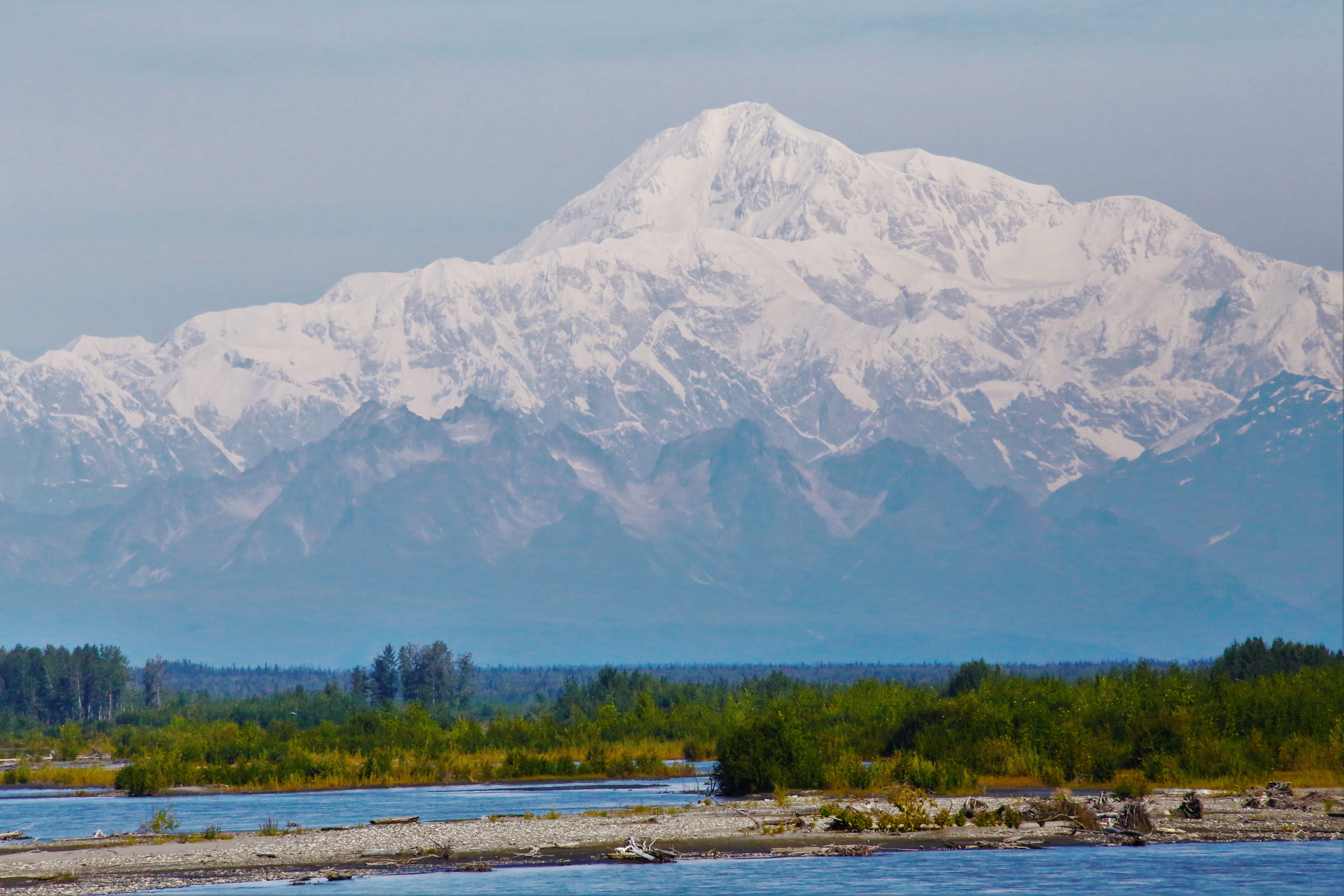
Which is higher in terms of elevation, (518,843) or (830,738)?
(830,738)

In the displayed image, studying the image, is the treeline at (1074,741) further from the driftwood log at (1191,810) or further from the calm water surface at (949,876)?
the calm water surface at (949,876)

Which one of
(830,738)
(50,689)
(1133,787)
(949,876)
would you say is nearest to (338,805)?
(830,738)

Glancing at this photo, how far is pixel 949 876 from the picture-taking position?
51.7 m

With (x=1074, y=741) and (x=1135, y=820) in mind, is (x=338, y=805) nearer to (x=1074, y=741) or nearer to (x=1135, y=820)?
(x=1074, y=741)

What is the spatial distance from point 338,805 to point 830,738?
996 inches

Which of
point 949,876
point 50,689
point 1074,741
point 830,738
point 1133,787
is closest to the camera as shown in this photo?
point 949,876

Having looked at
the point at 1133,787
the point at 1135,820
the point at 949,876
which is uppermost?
the point at 1133,787

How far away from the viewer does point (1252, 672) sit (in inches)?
4929

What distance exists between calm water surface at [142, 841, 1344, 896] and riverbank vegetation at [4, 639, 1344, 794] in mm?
13613

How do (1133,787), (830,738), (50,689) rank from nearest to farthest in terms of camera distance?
(1133,787), (830,738), (50,689)

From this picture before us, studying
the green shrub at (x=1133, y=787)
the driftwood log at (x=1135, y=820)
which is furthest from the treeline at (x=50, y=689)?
the driftwood log at (x=1135, y=820)

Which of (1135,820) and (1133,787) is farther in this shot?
(1133,787)

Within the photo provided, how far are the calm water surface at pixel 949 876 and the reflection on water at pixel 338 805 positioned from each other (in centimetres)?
1882

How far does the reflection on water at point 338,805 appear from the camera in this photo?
74250 mm
